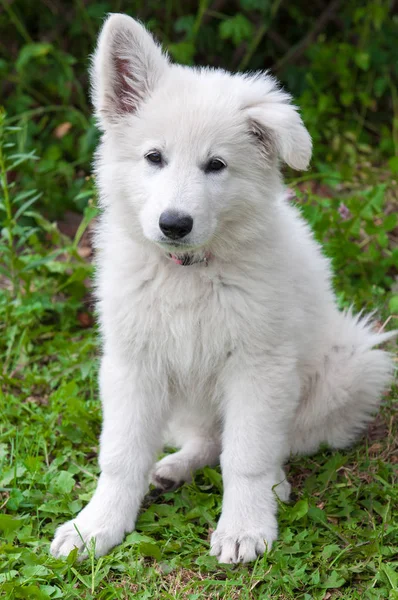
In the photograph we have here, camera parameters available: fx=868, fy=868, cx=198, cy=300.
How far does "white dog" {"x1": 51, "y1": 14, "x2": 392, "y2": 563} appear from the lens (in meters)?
3.25

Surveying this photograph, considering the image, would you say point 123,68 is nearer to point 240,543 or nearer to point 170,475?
point 170,475

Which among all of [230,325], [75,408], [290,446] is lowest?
[75,408]

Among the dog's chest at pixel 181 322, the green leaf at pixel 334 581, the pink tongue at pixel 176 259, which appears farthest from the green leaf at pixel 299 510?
the pink tongue at pixel 176 259

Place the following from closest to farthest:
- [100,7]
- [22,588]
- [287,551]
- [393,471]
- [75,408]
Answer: [22,588]
[287,551]
[393,471]
[75,408]
[100,7]

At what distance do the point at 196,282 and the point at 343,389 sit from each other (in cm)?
91

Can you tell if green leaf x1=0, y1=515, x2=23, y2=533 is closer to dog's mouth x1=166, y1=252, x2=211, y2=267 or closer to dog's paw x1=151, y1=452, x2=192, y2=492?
dog's paw x1=151, y1=452, x2=192, y2=492

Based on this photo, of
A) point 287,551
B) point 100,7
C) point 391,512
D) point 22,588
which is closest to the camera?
point 22,588

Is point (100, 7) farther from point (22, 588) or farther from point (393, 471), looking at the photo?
point (22, 588)

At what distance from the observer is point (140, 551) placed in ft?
11.1

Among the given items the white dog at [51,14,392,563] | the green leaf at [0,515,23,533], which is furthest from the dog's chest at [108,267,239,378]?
the green leaf at [0,515,23,533]

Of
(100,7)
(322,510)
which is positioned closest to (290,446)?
(322,510)

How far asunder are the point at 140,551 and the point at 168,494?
464 mm

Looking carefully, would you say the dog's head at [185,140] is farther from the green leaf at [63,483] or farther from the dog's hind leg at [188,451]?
the green leaf at [63,483]

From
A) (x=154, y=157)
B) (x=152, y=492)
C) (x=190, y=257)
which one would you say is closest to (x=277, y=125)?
(x=154, y=157)
